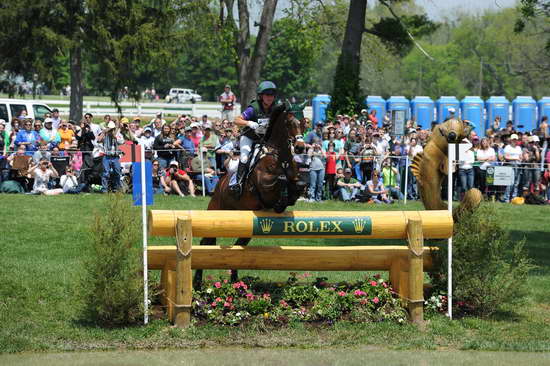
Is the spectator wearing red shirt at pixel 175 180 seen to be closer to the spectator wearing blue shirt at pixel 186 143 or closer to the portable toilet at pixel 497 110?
the spectator wearing blue shirt at pixel 186 143

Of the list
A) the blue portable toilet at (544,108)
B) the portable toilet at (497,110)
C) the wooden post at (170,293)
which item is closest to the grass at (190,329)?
the wooden post at (170,293)

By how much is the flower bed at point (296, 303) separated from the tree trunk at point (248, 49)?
2103 centimetres

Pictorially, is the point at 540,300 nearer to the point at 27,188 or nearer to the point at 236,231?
the point at 236,231

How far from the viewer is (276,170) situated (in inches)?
385

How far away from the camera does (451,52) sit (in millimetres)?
99688

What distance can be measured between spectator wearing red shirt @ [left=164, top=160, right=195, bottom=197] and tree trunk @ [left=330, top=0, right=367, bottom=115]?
10756 millimetres

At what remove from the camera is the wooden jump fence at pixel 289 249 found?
31.3 ft

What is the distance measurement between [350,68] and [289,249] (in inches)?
879

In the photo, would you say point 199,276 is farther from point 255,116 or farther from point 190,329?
point 255,116

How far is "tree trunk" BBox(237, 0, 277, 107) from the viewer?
31828 mm

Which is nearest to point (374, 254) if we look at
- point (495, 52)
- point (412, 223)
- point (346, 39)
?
point (412, 223)

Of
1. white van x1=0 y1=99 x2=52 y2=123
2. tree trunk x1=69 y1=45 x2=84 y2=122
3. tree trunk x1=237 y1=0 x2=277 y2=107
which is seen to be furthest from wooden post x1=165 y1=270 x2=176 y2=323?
tree trunk x1=69 y1=45 x2=84 y2=122

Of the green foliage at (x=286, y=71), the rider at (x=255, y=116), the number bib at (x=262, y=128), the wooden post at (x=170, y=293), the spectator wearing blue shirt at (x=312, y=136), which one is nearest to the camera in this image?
the wooden post at (x=170, y=293)

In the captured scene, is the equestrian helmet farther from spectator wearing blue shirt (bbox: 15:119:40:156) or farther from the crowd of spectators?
spectator wearing blue shirt (bbox: 15:119:40:156)
